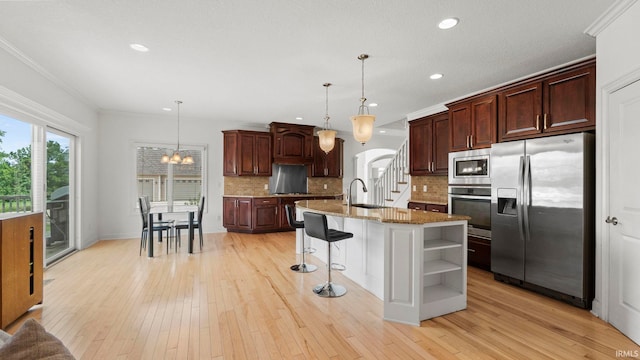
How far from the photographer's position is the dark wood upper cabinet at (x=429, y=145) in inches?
187

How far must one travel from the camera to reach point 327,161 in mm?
7508

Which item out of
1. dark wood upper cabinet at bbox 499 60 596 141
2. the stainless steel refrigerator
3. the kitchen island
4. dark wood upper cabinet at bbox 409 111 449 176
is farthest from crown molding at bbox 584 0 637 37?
dark wood upper cabinet at bbox 409 111 449 176

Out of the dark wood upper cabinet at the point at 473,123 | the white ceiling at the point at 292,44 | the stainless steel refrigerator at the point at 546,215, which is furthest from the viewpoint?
the dark wood upper cabinet at the point at 473,123

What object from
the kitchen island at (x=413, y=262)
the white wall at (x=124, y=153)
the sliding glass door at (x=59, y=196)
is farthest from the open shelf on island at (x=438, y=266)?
the sliding glass door at (x=59, y=196)

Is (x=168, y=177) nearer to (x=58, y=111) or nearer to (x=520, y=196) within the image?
(x=58, y=111)

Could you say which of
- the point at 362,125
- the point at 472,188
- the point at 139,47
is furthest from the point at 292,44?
the point at 472,188

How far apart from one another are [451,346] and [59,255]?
217 inches

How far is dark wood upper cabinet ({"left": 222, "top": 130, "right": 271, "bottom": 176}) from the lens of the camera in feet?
21.4

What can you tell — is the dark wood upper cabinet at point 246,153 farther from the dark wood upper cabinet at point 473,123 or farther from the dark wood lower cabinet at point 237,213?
the dark wood upper cabinet at point 473,123

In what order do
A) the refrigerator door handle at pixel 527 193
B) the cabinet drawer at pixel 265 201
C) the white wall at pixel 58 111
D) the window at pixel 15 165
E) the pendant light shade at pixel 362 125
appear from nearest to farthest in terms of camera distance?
the white wall at pixel 58 111, the refrigerator door handle at pixel 527 193, the window at pixel 15 165, the pendant light shade at pixel 362 125, the cabinet drawer at pixel 265 201

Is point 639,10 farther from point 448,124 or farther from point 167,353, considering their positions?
point 167,353

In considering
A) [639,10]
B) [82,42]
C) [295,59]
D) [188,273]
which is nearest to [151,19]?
[82,42]

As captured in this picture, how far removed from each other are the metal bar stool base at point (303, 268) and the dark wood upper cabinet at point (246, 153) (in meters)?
3.15

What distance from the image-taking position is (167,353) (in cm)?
208
